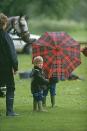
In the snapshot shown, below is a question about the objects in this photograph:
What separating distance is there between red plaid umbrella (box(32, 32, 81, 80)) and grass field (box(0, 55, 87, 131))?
0.79 metres

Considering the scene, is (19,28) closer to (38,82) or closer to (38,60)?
(38,82)

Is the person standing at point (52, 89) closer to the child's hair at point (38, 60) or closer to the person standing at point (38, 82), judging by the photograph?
the person standing at point (38, 82)

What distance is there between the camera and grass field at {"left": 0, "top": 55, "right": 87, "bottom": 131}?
13.8m

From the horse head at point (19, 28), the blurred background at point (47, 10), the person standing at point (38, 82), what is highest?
the person standing at point (38, 82)

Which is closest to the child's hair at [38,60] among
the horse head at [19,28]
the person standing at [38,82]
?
the person standing at [38,82]

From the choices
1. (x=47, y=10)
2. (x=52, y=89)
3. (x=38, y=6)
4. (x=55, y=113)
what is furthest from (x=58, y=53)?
(x=38, y=6)

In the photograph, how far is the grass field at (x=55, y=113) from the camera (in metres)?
13.8

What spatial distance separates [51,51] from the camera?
1661 centimetres

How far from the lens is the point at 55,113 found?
1577 centimetres

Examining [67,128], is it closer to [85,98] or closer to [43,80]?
[43,80]

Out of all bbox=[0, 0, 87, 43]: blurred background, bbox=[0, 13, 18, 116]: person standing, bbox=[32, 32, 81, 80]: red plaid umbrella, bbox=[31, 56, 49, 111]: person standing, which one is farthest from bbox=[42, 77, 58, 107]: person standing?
bbox=[0, 0, 87, 43]: blurred background

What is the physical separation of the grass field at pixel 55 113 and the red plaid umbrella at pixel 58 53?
2.58 ft

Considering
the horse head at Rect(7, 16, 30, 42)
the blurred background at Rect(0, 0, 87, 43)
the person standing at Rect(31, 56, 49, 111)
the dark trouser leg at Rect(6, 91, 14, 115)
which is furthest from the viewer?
the blurred background at Rect(0, 0, 87, 43)

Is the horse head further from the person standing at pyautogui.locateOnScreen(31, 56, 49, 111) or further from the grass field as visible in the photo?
the person standing at pyautogui.locateOnScreen(31, 56, 49, 111)
